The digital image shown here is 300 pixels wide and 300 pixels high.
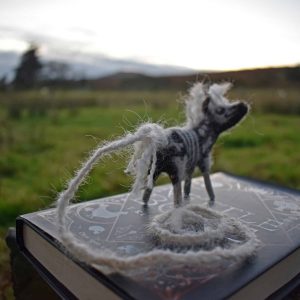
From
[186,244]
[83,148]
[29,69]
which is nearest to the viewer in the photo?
[186,244]

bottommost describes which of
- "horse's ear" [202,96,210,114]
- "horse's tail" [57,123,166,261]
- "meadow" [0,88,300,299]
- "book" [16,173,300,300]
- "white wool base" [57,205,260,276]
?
"meadow" [0,88,300,299]

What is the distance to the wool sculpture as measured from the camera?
1.43 ft

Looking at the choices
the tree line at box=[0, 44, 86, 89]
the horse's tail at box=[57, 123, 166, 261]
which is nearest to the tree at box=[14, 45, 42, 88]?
the tree line at box=[0, 44, 86, 89]

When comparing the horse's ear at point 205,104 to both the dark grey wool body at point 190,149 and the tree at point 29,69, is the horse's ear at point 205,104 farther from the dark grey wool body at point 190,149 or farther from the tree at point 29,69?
the tree at point 29,69

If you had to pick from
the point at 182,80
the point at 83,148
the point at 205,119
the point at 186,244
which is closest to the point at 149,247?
the point at 186,244

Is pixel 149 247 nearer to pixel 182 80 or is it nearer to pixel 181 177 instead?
pixel 181 177

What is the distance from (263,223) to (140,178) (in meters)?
0.25

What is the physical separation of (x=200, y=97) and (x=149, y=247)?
0.32m

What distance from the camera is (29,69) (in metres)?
4.41

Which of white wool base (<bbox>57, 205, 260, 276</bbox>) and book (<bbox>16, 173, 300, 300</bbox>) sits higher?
white wool base (<bbox>57, 205, 260, 276</bbox>)

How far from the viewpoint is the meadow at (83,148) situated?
862 mm

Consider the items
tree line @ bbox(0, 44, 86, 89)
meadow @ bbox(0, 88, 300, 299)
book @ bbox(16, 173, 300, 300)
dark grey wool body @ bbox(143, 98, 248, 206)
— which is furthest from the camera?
tree line @ bbox(0, 44, 86, 89)

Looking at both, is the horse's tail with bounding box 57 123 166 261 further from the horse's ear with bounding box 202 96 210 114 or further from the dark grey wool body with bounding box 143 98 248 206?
the horse's ear with bounding box 202 96 210 114

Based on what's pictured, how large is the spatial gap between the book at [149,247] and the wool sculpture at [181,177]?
0.06 ft
